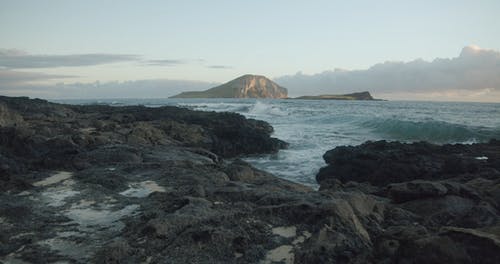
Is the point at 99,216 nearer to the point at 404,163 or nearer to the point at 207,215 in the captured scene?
the point at 207,215

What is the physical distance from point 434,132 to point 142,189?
2711cm

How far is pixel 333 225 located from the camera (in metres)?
5.15

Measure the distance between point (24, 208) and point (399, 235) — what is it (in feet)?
17.7

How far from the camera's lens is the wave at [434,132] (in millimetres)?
27625

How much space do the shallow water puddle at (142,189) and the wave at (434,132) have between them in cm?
2452

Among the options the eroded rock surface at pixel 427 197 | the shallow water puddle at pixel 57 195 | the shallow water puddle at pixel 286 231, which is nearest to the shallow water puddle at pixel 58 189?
the shallow water puddle at pixel 57 195

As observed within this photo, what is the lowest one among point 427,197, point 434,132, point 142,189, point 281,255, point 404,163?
point 434,132

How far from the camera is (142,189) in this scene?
7.43m

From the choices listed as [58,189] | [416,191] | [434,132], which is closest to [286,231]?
[416,191]

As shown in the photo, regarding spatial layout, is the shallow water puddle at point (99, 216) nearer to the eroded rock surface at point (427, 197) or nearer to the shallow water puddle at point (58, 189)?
the shallow water puddle at point (58, 189)

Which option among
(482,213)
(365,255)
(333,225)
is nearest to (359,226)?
(333,225)

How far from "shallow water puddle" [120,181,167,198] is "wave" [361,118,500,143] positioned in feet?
80.4

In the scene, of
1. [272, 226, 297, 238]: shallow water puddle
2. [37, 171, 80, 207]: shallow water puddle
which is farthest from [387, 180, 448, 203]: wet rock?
[37, 171, 80, 207]: shallow water puddle

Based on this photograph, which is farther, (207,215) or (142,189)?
(142,189)
